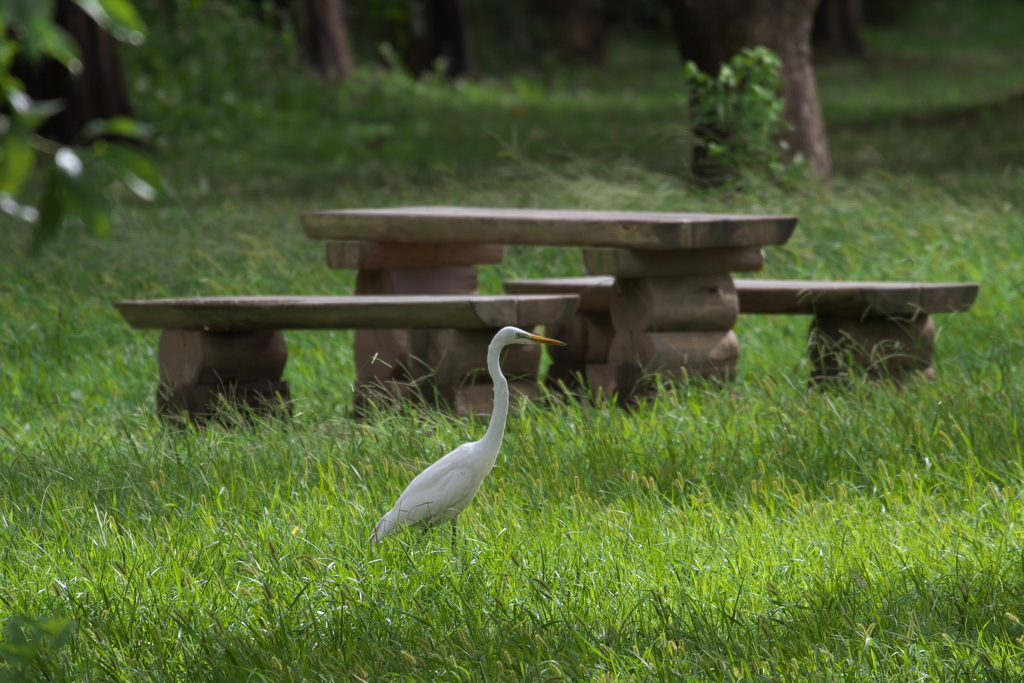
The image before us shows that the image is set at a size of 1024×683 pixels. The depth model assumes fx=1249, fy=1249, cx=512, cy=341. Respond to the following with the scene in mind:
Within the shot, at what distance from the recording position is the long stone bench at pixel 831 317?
4.72 metres

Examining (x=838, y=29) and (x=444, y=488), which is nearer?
(x=444, y=488)

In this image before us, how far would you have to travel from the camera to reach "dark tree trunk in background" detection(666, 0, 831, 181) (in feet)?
27.0

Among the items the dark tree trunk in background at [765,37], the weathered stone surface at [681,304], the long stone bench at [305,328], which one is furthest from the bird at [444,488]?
the dark tree trunk in background at [765,37]

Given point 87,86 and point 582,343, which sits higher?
point 87,86

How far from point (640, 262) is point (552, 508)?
164cm

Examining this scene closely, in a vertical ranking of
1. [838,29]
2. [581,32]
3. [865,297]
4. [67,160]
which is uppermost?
[67,160]

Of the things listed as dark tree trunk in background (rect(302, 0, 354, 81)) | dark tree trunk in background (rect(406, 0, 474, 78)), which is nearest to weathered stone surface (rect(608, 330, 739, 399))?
dark tree trunk in background (rect(302, 0, 354, 81))

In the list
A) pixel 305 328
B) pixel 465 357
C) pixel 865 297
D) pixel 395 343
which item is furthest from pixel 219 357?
pixel 865 297

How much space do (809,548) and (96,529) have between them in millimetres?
1769

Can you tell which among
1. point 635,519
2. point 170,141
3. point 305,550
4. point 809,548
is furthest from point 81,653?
point 170,141

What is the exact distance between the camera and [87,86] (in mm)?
12477

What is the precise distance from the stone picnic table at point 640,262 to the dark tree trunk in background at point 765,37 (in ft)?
11.6

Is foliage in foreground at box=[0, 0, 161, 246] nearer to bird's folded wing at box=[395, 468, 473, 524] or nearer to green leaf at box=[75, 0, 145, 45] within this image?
green leaf at box=[75, 0, 145, 45]

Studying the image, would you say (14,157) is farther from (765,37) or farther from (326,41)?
(326,41)
